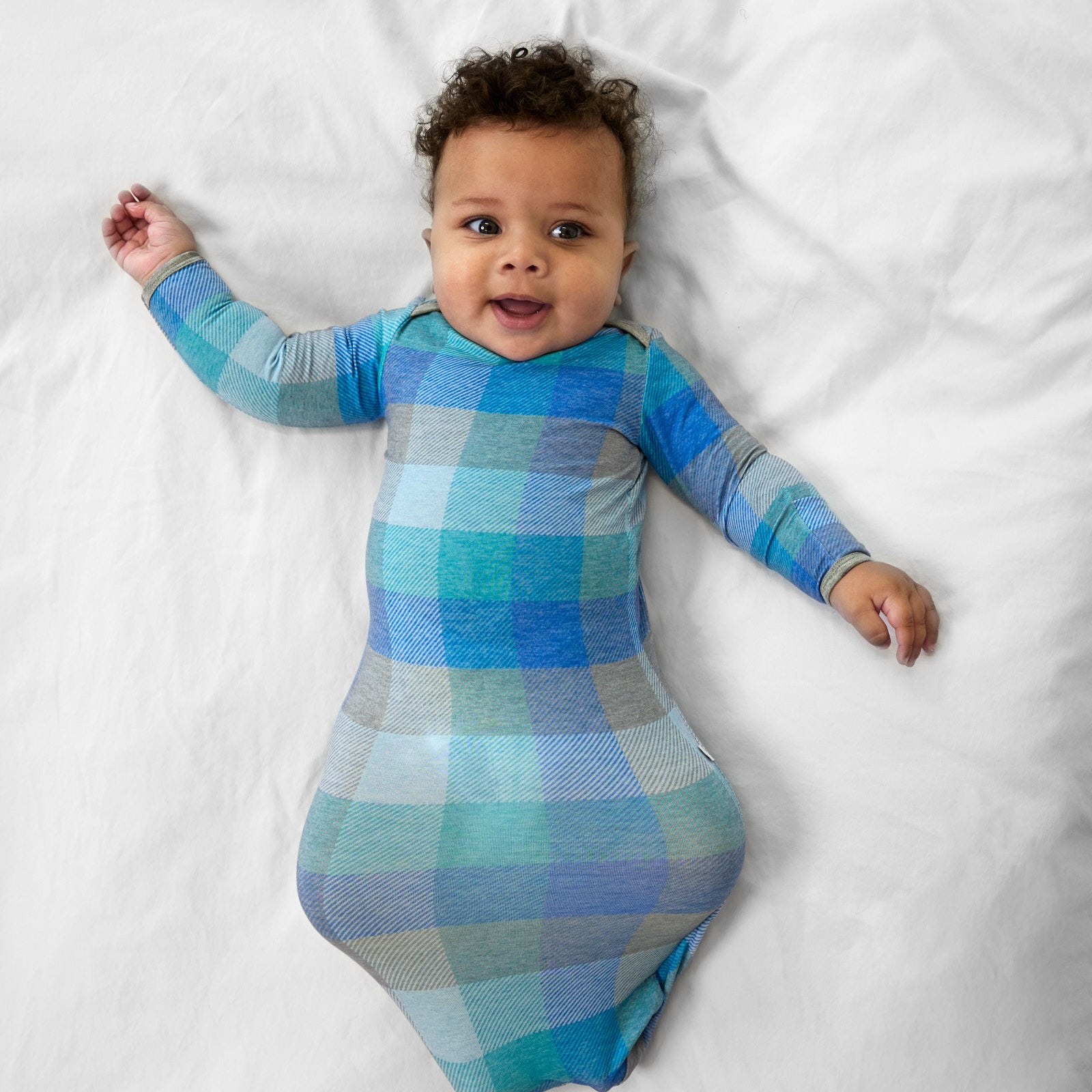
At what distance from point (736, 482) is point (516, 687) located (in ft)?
0.95

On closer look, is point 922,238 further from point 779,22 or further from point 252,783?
point 252,783

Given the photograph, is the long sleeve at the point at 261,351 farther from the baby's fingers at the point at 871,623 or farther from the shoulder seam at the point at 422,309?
the baby's fingers at the point at 871,623

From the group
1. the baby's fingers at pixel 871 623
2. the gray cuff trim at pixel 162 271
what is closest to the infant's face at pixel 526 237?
the gray cuff trim at pixel 162 271

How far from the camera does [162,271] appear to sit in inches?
40.3

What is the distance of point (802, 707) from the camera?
1.03 meters

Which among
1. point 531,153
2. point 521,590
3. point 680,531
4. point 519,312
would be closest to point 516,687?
point 521,590

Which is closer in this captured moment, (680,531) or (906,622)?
(906,622)

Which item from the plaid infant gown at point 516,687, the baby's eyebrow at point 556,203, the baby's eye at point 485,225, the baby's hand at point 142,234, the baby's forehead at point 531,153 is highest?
the baby's forehead at point 531,153

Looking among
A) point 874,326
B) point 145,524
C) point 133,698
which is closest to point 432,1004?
point 133,698

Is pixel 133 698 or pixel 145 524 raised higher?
pixel 145 524

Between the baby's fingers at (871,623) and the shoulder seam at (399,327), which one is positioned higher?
the shoulder seam at (399,327)

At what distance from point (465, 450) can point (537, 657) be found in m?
0.21

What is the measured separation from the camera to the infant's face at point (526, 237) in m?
0.97

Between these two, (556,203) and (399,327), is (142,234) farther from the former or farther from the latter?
(556,203)
